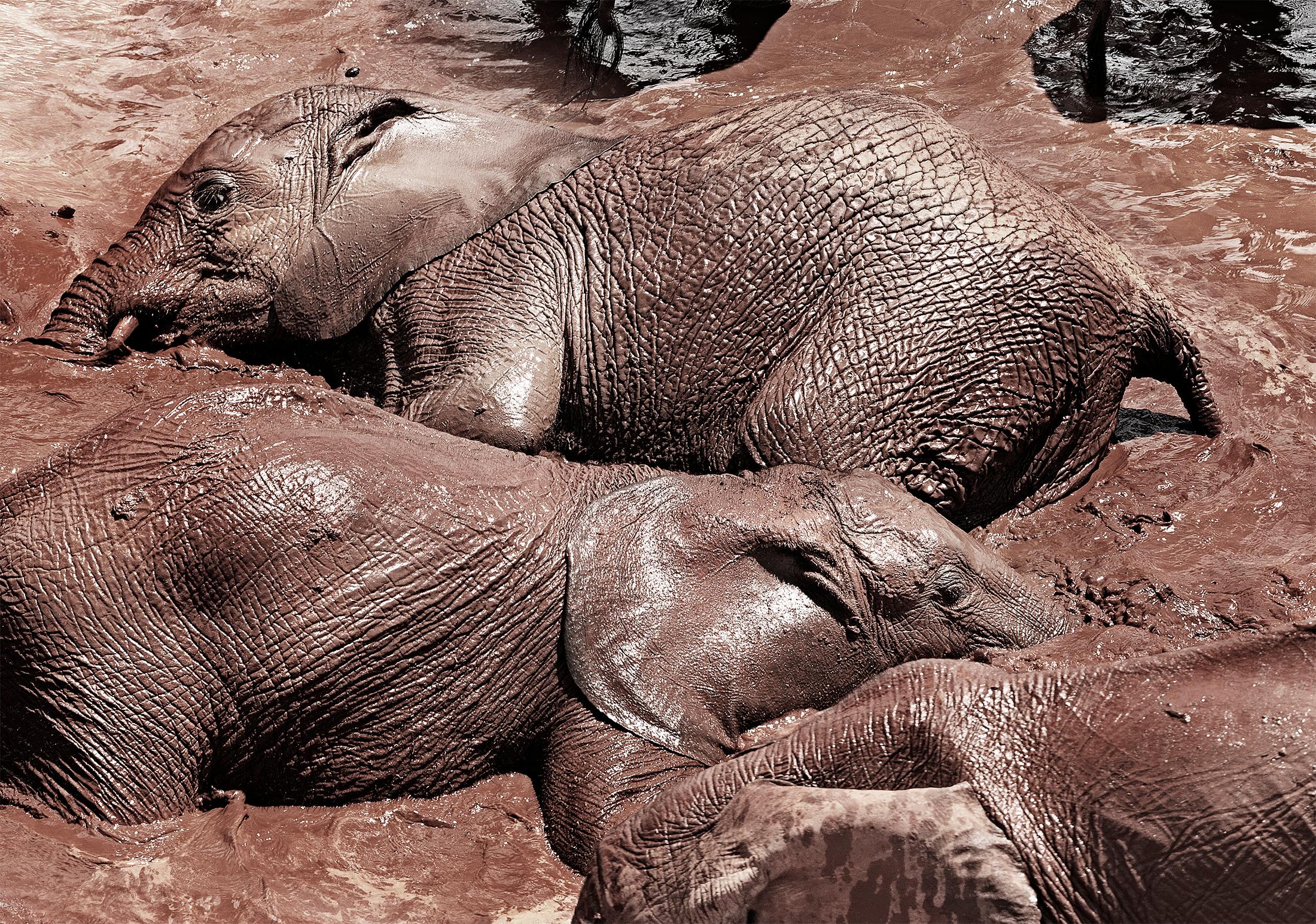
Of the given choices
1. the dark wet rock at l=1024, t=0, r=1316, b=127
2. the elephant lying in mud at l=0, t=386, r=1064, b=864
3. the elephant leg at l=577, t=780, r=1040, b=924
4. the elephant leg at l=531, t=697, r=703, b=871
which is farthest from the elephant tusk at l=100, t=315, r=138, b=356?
the dark wet rock at l=1024, t=0, r=1316, b=127

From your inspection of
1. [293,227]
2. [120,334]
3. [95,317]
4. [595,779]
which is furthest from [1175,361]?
[95,317]

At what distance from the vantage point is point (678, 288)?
6156 millimetres

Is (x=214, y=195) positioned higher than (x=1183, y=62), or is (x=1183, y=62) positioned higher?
(x=214, y=195)

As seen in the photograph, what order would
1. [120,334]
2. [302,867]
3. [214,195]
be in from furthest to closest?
[214,195] → [120,334] → [302,867]

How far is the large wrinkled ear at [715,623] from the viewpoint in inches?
179

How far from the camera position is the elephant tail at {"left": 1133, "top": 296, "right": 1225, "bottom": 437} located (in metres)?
6.16

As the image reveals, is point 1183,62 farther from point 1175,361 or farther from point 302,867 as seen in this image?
point 302,867

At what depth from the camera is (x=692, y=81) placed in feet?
32.6

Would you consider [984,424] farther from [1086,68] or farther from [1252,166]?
[1086,68]

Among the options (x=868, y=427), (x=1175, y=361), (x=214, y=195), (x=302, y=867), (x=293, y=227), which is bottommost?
(x=302, y=867)

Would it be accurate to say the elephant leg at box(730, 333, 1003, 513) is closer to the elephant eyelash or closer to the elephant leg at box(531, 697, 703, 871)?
the elephant eyelash

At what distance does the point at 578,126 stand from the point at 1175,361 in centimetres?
444

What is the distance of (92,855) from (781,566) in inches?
89.6

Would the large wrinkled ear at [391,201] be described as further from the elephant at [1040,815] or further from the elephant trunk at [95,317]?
the elephant at [1040,815]
